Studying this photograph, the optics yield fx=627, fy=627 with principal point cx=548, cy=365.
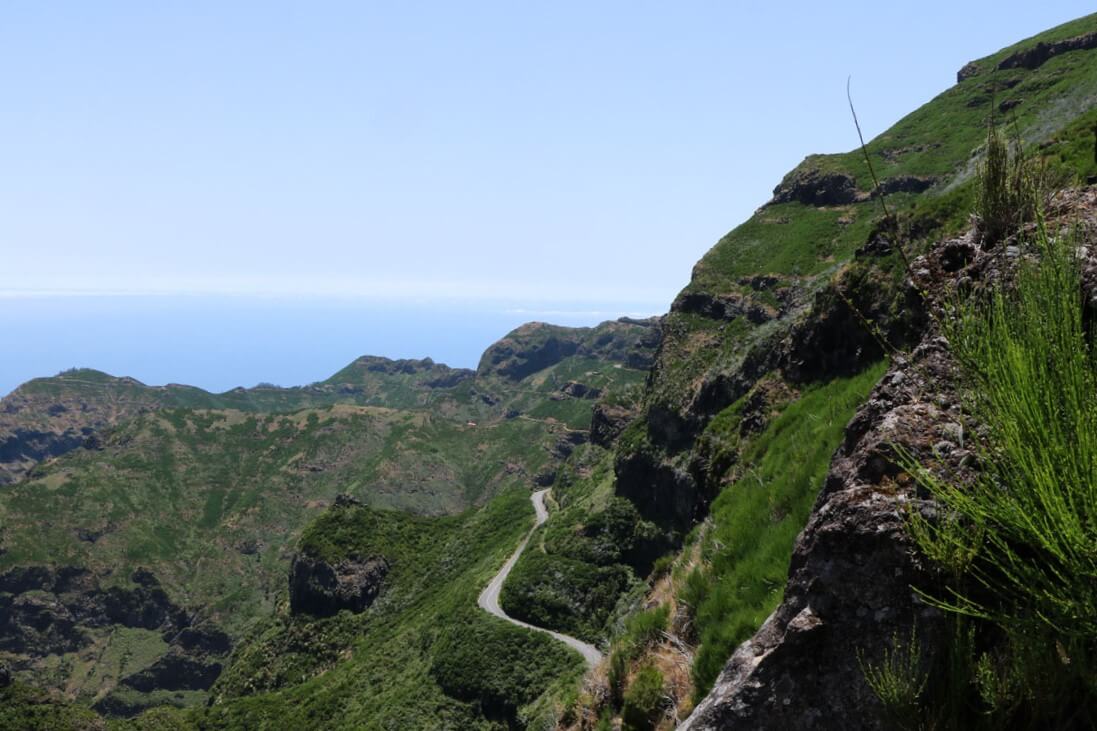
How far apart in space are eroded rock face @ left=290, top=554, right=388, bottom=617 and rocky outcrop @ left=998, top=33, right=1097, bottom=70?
150767 mm

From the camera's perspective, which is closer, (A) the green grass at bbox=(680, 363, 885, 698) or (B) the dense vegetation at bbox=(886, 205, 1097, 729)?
(B) the dense vegetation at bbox=(886, 205, 1097, 729)

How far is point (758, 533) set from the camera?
9.88m

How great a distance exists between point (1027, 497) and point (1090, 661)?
139 cm

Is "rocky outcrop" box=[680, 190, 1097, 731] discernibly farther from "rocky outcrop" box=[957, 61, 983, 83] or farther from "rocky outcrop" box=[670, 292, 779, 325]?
"rocky outcrop" box=[957, 61, 983, 83]

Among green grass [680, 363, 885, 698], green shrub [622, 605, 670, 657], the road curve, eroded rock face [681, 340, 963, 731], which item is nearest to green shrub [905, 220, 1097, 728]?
eroded rock face [681, 340, 963, 731]

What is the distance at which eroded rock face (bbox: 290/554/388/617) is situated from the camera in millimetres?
115875

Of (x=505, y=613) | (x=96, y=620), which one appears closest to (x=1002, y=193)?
A: (x=505, y=613)

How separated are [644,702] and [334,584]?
120565mm

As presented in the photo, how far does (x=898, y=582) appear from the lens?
5.53 m

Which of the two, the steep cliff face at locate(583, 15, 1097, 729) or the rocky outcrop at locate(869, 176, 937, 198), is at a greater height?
the rocky outcrop at locate(869, 176, 937, 198)

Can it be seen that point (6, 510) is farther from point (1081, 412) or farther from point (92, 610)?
point (1081, 412)

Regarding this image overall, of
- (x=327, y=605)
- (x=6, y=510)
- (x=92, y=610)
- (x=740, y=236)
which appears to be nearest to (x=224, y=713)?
(x=327, y=605)

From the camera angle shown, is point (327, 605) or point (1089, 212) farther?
point (327, 605)

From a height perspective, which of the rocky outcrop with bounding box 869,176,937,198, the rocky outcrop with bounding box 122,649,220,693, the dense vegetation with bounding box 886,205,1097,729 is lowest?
the rocky outcrop with bounding box 122,649,220,693
